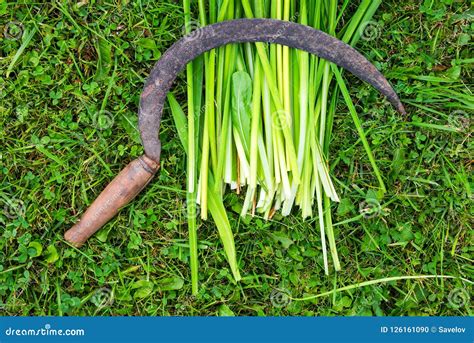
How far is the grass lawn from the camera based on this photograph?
6.04ft

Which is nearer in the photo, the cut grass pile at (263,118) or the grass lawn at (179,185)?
the cut grass pile at (263,118)

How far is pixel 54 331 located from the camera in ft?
6.02

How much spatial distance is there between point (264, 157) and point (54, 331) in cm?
95

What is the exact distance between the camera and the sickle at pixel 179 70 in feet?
5.57

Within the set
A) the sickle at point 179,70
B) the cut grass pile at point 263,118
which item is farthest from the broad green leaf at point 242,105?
the sickle at point 179,70

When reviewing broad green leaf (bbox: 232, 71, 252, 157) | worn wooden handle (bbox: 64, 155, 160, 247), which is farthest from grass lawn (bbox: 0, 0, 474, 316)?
broad green leaf (bbox: 232, 71, 252, 157)

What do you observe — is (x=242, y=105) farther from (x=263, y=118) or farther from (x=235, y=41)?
(x=235, y=41)

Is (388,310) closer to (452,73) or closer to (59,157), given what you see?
(452,73)

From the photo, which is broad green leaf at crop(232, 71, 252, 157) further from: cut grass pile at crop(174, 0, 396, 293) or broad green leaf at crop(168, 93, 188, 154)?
broad green leaf at crop(168, 93, 188, 154)

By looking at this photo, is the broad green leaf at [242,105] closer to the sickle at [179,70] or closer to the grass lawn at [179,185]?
the sickle at [179,70]

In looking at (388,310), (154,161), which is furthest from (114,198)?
(388,310)

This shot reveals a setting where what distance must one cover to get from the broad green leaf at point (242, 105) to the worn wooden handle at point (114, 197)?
0.32 m

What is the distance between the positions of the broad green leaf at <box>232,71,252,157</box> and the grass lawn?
23 centimetres

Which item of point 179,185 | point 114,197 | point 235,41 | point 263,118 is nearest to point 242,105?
point 263,118
